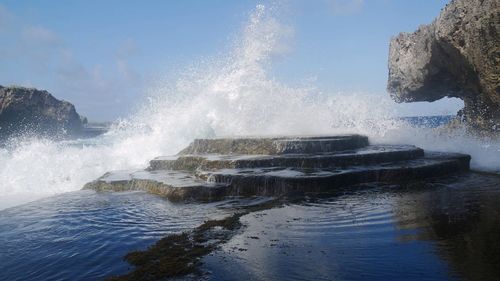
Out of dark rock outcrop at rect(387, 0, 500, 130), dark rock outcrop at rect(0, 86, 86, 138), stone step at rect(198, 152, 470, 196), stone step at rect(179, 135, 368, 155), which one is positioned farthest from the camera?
dark rock outcrop at rect(0, 86, 86, 138)

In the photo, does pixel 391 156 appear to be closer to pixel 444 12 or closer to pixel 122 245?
pixel 122 245

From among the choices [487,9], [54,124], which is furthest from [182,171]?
[54,124]

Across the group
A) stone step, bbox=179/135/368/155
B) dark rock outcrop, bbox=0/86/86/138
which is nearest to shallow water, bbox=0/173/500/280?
stone step, bbox=179/135/368/155

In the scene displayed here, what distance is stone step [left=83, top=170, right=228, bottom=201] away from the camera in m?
7.70

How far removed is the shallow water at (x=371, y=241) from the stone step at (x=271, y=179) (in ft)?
2.52

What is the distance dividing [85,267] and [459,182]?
287 inches

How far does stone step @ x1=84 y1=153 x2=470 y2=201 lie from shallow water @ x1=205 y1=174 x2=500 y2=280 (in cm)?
77

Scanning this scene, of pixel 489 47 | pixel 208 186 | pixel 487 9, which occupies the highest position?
pixel 487 9

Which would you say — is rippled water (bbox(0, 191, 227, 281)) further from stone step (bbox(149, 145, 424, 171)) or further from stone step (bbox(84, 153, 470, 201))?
stone step (bbox(149, 145, 424, 171))

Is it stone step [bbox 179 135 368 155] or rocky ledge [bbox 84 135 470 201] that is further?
stone step [bbox 179 135 368 155]

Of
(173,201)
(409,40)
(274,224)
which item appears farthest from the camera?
(409,40)

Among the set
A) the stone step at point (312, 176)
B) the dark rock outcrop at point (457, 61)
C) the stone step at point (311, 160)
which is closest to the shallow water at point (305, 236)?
the stone step at point (312, 176)

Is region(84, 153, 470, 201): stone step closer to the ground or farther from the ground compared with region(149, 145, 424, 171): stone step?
closer to the ground

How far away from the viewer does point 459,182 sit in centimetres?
810
